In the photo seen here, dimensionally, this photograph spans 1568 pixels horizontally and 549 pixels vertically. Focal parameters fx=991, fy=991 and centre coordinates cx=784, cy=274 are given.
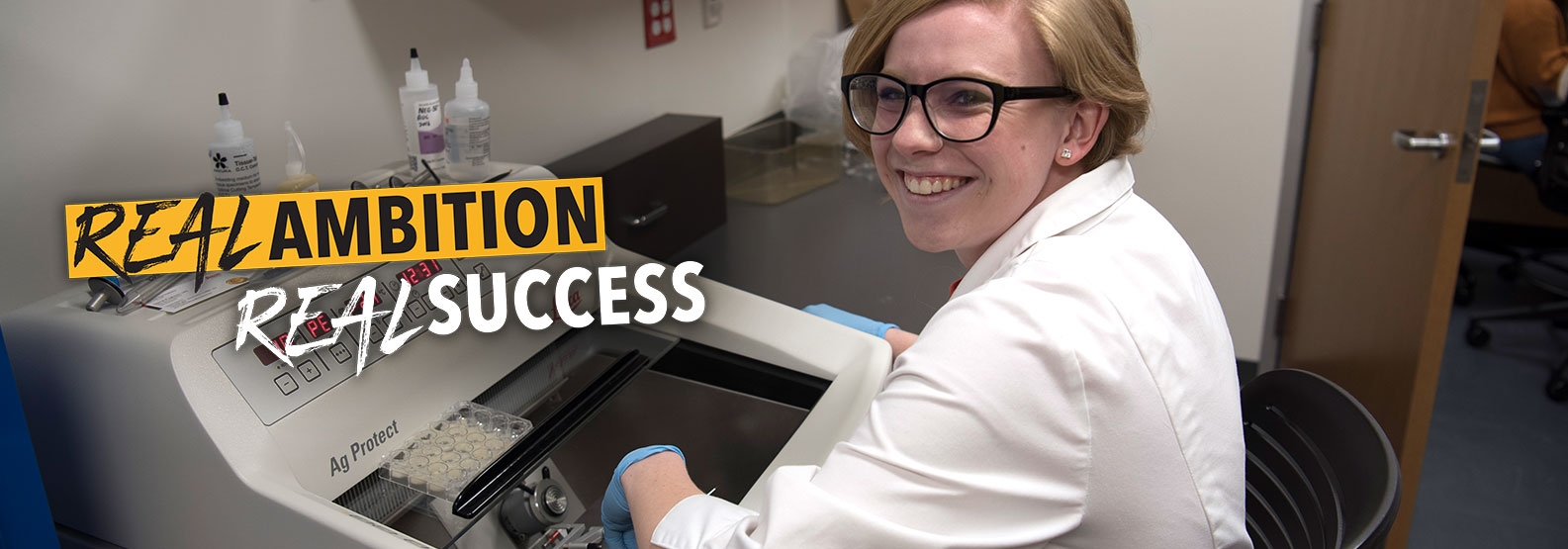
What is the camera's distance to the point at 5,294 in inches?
43.9

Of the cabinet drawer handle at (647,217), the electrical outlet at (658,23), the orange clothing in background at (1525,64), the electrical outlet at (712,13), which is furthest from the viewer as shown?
the orange clothing in background at (1525,64)

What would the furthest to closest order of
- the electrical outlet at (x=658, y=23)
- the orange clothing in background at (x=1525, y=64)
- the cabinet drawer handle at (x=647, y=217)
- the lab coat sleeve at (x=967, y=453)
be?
the orange clothing in background at (x=1525, y=64), the electrical outlet at (x=658, y=23), the cabinet drawer handle at (x=647, y=217), the lab coat sleeve at (x=967, y=453)

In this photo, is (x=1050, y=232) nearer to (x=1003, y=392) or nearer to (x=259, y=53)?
(x=1003, y=392)

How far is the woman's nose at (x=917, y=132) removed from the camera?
2.97 ft

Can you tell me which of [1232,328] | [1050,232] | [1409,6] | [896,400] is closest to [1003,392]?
[896,400]

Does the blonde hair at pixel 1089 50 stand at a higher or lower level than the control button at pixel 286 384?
higher

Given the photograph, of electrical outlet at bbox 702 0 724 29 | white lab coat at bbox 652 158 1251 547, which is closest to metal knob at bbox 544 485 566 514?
white lab coat at bbox 652 158 1251 547

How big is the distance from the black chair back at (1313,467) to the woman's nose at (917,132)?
0.52m

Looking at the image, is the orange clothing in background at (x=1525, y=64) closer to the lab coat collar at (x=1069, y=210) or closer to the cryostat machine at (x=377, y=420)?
the lab coat collar at (x=1069, y=210)

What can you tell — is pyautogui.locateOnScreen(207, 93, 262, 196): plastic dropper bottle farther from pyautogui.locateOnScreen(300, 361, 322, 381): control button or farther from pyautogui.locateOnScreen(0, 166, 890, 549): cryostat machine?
pyautogui.locateOnScreen(300, 361, 322, 381): control button

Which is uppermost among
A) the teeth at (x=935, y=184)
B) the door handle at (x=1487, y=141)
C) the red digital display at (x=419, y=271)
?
the teeth at (x=935, y=184)

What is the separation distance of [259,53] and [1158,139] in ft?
6.27

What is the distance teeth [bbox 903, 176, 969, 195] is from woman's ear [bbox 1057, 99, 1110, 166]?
0.10m

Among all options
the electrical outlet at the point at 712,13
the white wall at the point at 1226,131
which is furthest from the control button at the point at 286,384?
the white wall at the point at 1226,131
